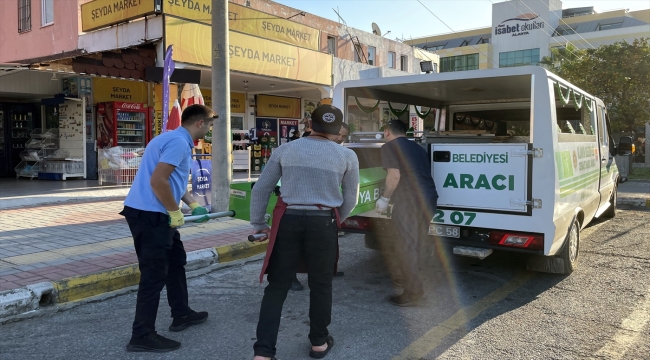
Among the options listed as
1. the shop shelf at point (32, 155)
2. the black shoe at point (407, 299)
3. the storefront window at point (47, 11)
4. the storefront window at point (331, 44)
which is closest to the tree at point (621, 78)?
the storefront window at point (331, 44)

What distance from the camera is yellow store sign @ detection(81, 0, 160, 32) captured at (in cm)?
1263

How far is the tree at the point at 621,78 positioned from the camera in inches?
778

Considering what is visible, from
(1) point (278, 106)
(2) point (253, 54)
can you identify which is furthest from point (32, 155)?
(1) point (278, 106)

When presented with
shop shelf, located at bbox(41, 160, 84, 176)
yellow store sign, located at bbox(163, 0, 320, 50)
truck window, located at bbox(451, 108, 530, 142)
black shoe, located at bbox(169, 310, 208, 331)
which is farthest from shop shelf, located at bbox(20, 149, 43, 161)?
black shoe, located at bbox(169, 310, 208, 331)

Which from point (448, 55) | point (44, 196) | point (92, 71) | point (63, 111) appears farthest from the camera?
point (448, 55)

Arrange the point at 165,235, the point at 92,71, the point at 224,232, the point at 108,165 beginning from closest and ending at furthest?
the point at 165,235
the point at 224,232
the point at 92,71
the point at 108,165

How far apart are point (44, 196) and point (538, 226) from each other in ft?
32.9

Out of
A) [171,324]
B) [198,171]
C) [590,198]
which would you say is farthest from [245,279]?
[590,198]

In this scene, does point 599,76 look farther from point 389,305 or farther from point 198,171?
point 389,305

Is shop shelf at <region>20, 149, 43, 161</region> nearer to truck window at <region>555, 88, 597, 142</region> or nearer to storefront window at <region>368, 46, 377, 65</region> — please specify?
truck window at <region>555, 88, 597, 142</region>

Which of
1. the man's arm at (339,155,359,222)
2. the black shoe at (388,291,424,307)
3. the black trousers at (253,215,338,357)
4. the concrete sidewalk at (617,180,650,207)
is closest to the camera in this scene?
the black trousers at (253,215,338,357)

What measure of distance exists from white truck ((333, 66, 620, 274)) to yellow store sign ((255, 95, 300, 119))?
45.8ft

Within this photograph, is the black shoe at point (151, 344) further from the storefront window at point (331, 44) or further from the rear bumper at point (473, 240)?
the storefront window at point (331, 44)

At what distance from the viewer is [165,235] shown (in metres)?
3.77
